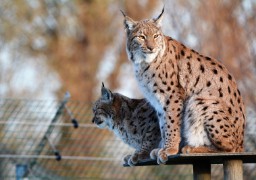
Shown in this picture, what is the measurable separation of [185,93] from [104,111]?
1.45 metres

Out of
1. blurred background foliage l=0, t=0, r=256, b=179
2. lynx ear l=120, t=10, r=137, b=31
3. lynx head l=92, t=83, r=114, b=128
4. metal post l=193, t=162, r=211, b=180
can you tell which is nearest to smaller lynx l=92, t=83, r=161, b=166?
lynx head l=92, t=83, r=114, b=128

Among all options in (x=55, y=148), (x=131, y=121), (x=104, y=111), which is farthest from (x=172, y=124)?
(x=55, y=148)

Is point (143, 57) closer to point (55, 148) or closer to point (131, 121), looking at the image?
point (131, 121)

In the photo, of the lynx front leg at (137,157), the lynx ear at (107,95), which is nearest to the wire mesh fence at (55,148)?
the lynx ear at (107,95)

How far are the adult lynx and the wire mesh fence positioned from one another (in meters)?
3.21

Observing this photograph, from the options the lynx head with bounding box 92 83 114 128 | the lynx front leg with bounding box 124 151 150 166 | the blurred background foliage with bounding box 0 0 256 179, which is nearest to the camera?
the lynx front leg with bounding box 124 151 150 166

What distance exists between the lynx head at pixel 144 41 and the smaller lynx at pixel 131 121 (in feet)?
2.67

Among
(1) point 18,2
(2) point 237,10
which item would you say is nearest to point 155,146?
(2) point 237,10

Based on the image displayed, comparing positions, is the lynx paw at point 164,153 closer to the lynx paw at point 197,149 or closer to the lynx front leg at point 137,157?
the lynx paw at point 197,149

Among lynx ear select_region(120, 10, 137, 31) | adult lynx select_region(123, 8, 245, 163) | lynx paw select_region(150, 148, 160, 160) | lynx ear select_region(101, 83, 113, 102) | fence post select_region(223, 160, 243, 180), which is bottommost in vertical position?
lynx paw select_region(150, 148, 160, 160)

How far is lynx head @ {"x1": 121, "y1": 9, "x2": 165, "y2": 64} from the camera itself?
8578 millimetres

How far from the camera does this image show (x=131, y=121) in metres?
9.47

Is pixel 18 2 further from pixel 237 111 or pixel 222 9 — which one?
pixel 237 111

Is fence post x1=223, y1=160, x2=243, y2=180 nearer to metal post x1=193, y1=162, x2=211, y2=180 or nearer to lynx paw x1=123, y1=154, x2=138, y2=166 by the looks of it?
metal post x1=193, y1=162, x2=211, y2=180
